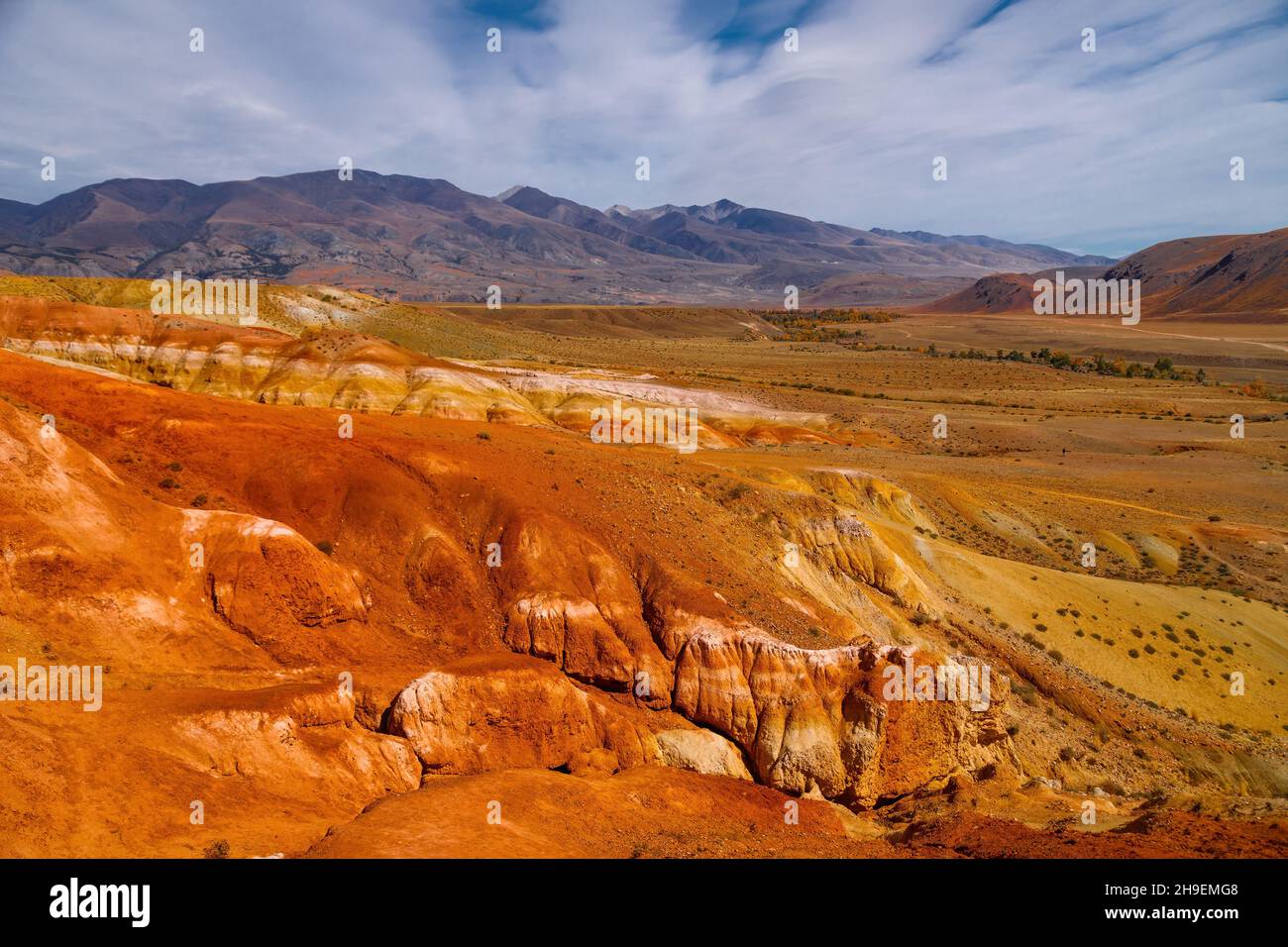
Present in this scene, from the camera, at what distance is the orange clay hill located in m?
12.5

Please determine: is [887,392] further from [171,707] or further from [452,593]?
[171,707]

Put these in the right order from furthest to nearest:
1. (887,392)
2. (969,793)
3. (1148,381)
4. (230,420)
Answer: (1148,381) < (887,392) < (230,420) < (969,793)

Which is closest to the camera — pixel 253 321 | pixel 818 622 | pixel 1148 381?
pixel 818 622

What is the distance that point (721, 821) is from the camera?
15203 mm

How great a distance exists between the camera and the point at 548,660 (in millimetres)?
18484

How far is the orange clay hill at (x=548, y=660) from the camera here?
494 inches

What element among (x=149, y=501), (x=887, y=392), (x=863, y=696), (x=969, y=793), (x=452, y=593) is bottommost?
(x=969, y=793)

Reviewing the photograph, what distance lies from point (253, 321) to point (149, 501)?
60.3m

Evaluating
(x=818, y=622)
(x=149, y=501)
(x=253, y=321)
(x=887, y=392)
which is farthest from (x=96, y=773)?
(x=887, y=392)

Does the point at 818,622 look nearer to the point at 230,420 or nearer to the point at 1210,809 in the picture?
the point at 1210,809

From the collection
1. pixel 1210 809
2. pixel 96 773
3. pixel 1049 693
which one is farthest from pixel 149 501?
pixel 1049 693

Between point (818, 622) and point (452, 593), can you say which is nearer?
point (452, 593)

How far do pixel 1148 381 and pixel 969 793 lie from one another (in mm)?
120142

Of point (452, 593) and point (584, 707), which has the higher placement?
point (452, 593)
